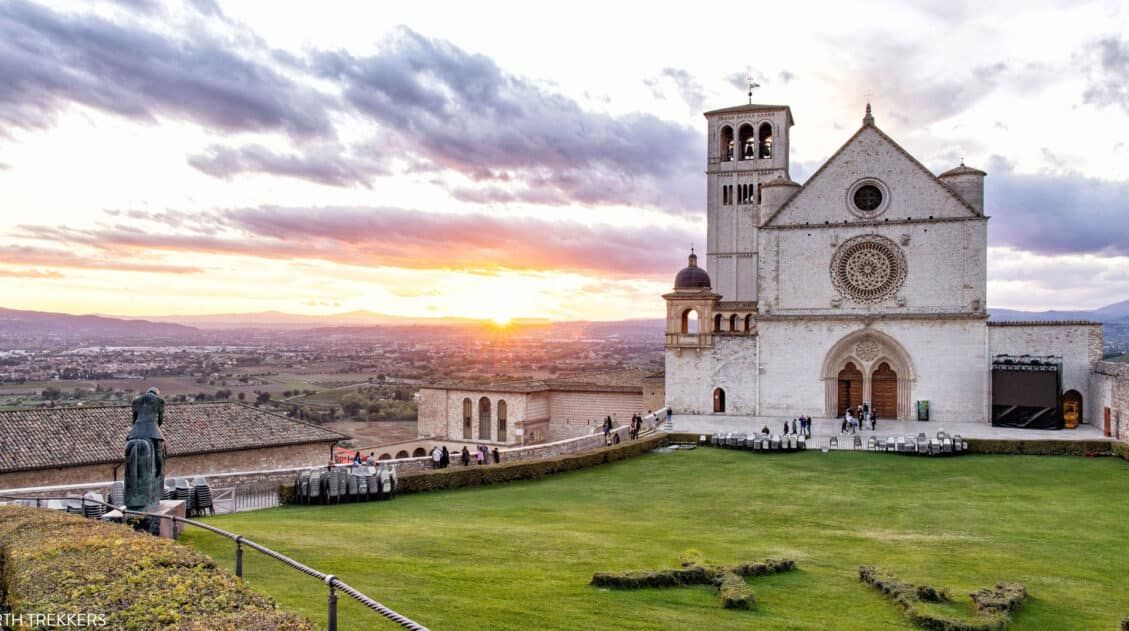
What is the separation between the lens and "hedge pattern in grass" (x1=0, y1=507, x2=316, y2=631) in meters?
6.92

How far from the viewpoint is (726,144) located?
56.0 metres

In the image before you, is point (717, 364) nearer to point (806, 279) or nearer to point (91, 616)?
point (806, 279)

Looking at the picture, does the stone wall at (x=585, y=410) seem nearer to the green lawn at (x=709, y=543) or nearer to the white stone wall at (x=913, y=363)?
the white stone wall at (x=913, y=363)

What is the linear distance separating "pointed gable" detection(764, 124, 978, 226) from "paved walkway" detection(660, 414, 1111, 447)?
10.4 meters

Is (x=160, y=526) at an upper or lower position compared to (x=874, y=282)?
lower

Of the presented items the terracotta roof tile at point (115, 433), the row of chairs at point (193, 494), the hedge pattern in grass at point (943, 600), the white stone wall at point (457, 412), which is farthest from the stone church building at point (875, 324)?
the hedge pattern in grass at point (943, 600)

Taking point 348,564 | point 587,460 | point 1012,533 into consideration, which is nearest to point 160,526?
point 348,564

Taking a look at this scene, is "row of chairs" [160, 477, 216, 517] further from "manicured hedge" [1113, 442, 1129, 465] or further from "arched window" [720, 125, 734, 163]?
"arched window" [720, 125, 734, 163]

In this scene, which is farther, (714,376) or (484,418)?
(484,418)

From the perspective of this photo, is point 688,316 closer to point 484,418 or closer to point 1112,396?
point 484,418

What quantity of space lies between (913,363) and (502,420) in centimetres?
2407

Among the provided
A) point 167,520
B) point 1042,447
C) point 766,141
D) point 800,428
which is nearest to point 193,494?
point 167,520

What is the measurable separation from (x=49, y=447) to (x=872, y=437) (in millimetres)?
31079

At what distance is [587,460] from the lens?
29859mm
